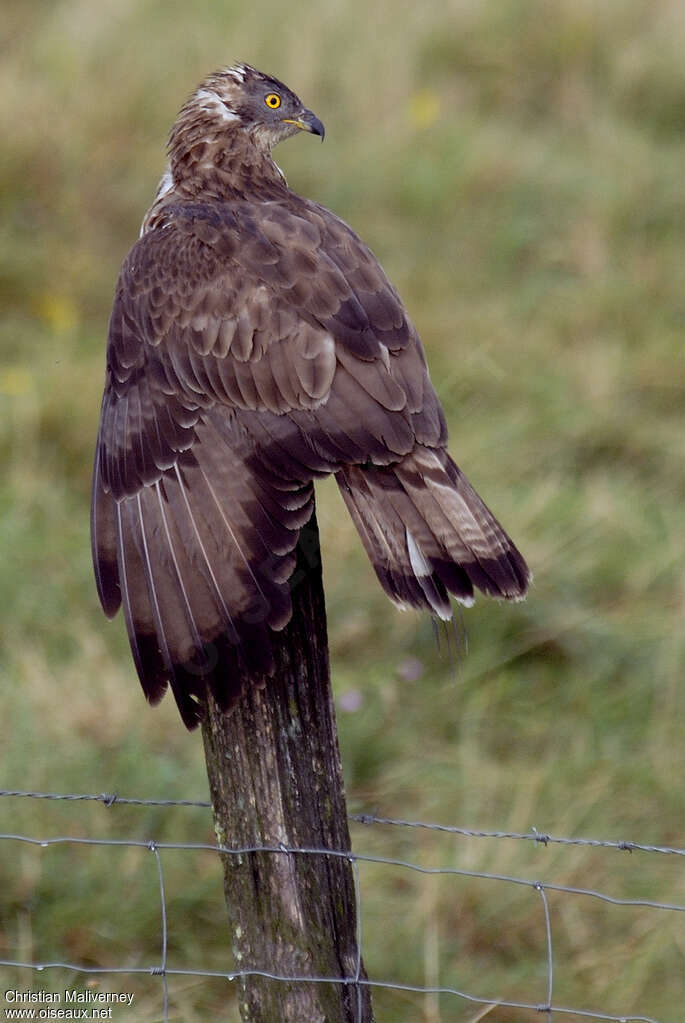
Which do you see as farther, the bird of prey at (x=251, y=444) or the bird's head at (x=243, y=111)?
the bird's head at (x=243, y=111)

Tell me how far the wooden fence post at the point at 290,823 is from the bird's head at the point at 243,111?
1.69 metres

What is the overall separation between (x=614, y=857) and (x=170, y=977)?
1307mm

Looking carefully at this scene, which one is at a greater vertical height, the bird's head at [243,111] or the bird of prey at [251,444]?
the bird's head at [243,111]

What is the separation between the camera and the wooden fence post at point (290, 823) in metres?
2.78

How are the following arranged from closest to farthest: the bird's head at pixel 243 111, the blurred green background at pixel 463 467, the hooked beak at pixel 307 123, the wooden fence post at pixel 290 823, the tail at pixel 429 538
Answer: the wooden fence post at pixel 290 823
the tail at pixel 429 538
the blurred green background at pixel 463 467
the bird's head at pixel 243 111
the hooked beak at pixel 307 123

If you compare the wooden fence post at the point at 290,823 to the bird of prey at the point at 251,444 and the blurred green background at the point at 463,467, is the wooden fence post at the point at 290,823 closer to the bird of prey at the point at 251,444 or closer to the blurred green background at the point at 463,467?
the bird of prey at the point at 251,444

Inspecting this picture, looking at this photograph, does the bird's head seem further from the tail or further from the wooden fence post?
the wooden fence post

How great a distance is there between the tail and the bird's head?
55.8 inches

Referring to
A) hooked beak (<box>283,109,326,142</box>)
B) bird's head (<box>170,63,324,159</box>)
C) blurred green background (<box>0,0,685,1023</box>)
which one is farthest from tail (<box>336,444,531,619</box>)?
hooked beak (<box>283,109,326,142</box>)

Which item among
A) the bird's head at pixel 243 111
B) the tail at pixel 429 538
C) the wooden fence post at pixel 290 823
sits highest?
the bird's head at pixel 243 111

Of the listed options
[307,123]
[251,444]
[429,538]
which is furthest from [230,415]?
[307,123]

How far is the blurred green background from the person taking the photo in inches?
155

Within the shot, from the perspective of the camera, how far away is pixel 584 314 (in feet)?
24.6

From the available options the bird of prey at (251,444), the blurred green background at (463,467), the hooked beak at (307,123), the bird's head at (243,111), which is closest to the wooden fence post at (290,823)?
the bird of prey at (251,444)
